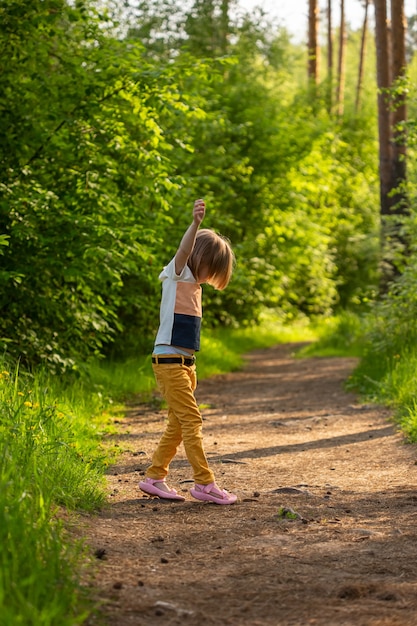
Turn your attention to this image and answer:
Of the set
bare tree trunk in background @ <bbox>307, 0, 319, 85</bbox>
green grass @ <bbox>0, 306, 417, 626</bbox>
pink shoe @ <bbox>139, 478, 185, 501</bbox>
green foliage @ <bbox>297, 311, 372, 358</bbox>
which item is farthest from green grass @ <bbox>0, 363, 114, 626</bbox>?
bare tree trunk in background @ <bbox>307, 0, 319, 85</bbox>

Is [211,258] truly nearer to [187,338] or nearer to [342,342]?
[187,338]

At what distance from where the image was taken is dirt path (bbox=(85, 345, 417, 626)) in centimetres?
379

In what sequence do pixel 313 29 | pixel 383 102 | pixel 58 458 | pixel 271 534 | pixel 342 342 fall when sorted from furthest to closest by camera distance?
pixel 313 29 → pixel 342 342 → pixel 383 102 → pixel 58 458 → pixel 271 534

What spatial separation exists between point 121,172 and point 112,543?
615cm

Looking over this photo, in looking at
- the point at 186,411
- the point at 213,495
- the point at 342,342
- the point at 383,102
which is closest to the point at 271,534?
the point at 213,495

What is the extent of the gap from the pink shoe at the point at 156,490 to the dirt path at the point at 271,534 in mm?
86

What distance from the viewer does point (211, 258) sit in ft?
19.7

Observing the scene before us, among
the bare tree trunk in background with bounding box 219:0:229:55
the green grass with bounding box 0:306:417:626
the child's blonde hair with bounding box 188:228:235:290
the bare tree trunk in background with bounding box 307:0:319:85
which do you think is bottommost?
the green grass with bounding box 0:306:417:626

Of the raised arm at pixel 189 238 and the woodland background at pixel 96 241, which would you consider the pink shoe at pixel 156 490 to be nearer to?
the woodland background at pixel 96 241

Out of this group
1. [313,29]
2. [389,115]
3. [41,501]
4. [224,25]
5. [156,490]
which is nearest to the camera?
[41,501]

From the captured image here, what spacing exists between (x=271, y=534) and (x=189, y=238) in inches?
76.2

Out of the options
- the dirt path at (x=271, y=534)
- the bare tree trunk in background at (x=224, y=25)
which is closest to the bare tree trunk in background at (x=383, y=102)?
the dirt path at (x=271, y=534)

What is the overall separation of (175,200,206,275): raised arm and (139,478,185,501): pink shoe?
4.76ft

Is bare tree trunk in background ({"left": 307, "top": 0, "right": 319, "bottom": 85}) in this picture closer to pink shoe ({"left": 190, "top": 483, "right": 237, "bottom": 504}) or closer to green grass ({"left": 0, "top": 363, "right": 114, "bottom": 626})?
green grass ({"left": 0, "top": 363, "right": 114, "bottom": 626})
